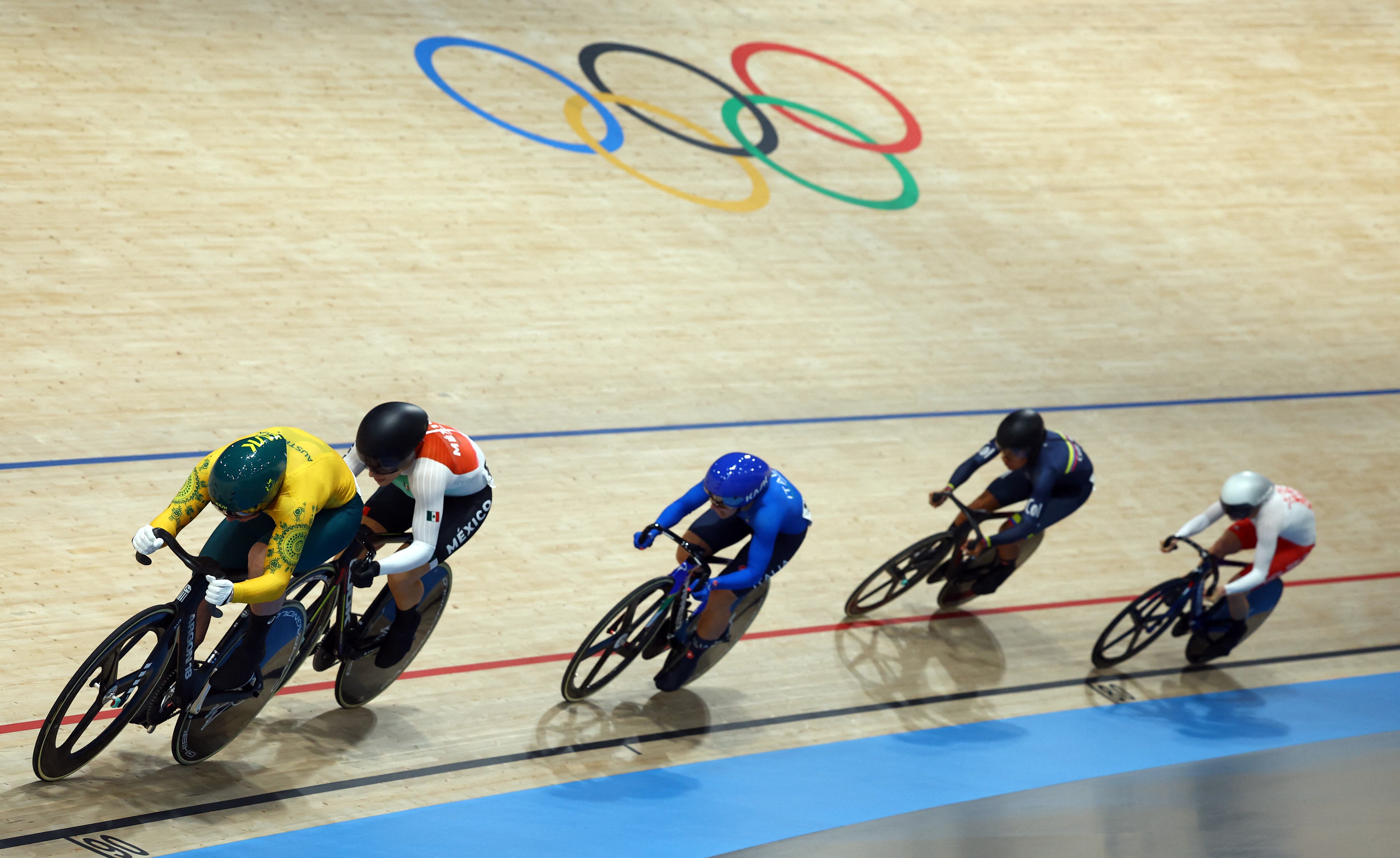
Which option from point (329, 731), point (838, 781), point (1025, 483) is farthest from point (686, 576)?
point (1025, 483)

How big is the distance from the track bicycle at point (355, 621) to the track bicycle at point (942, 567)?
1.96 metres

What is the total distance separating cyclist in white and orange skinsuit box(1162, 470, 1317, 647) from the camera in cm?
520

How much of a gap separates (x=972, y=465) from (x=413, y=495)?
262 centimetres

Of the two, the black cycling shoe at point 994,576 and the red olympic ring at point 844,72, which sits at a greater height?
the red olympic ring at point 844,72

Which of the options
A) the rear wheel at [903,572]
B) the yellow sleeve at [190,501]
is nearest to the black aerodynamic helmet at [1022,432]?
the rear wheel at [903,572]

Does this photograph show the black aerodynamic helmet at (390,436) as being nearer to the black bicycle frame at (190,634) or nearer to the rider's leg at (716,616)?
the black bicycle frame at (190,634)

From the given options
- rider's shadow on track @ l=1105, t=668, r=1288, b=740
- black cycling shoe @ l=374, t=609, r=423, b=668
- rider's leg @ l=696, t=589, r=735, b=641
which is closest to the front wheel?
rider's shadow on track @ l=1105, t=668, r=1288, b=740

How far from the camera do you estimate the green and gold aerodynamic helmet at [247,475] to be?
3279 mm

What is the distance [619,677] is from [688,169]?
16.2 feet

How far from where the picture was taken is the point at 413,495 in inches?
153

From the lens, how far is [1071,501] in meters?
Result: 5.59

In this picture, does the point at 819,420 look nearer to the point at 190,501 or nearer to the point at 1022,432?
the point at 1022,432

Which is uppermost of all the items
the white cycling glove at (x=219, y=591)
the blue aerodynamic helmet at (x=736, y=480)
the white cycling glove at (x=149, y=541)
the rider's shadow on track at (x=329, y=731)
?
the white cycling glove at (x=149, y=541)

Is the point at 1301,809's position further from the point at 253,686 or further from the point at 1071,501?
the point at 253,686
